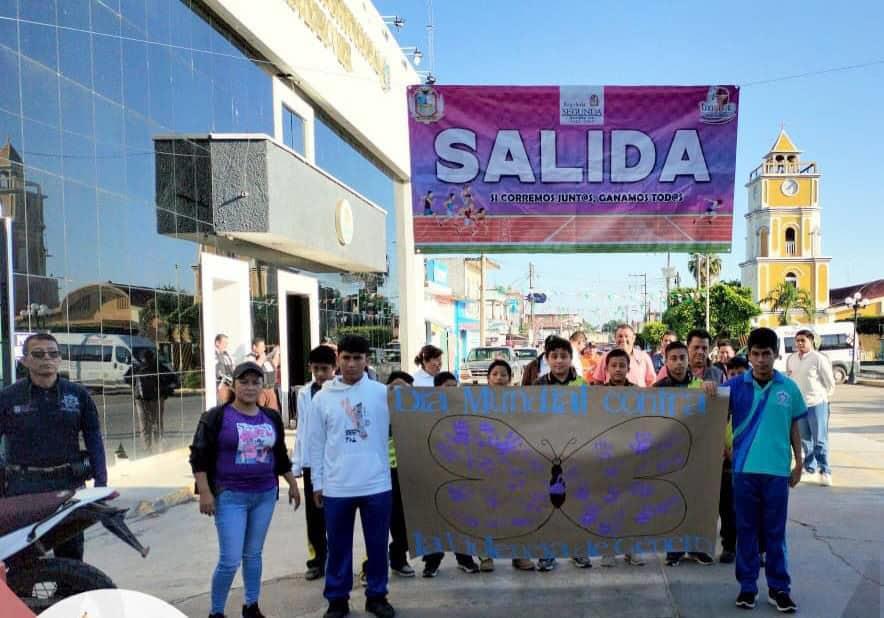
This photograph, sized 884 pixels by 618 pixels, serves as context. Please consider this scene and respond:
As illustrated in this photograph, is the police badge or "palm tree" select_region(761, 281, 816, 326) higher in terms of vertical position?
the police badge

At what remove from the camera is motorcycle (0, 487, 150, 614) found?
3.54 m

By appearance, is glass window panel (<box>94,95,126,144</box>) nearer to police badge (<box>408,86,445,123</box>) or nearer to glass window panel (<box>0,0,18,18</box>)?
glass window panel (<box>0,0,18,18</box>)

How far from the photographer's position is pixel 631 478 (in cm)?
508

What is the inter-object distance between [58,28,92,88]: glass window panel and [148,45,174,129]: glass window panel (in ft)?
5.03

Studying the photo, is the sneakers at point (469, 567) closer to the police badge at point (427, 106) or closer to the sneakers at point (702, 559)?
the sneakers at point (702, 559)

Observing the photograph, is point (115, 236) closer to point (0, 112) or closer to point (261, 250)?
point (0, 112)

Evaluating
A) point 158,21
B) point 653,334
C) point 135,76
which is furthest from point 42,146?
point 653,334

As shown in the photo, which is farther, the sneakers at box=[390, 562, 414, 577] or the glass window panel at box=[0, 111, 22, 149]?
the glass window panel at box=[0, 111, 22, 149]

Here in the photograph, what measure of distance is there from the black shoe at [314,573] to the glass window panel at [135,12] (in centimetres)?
820

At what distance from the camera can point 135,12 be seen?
10.3m

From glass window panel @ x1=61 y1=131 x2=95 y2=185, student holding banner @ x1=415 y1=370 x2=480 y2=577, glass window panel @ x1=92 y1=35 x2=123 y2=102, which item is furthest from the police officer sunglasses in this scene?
glass window panel @ x1=92 y1=35 x2=123 y2=102

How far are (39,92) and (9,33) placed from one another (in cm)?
67

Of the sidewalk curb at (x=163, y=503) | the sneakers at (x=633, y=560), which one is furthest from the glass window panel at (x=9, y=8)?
the sneakers at (x=633, y=560)

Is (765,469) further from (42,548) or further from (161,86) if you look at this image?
(161,86)
